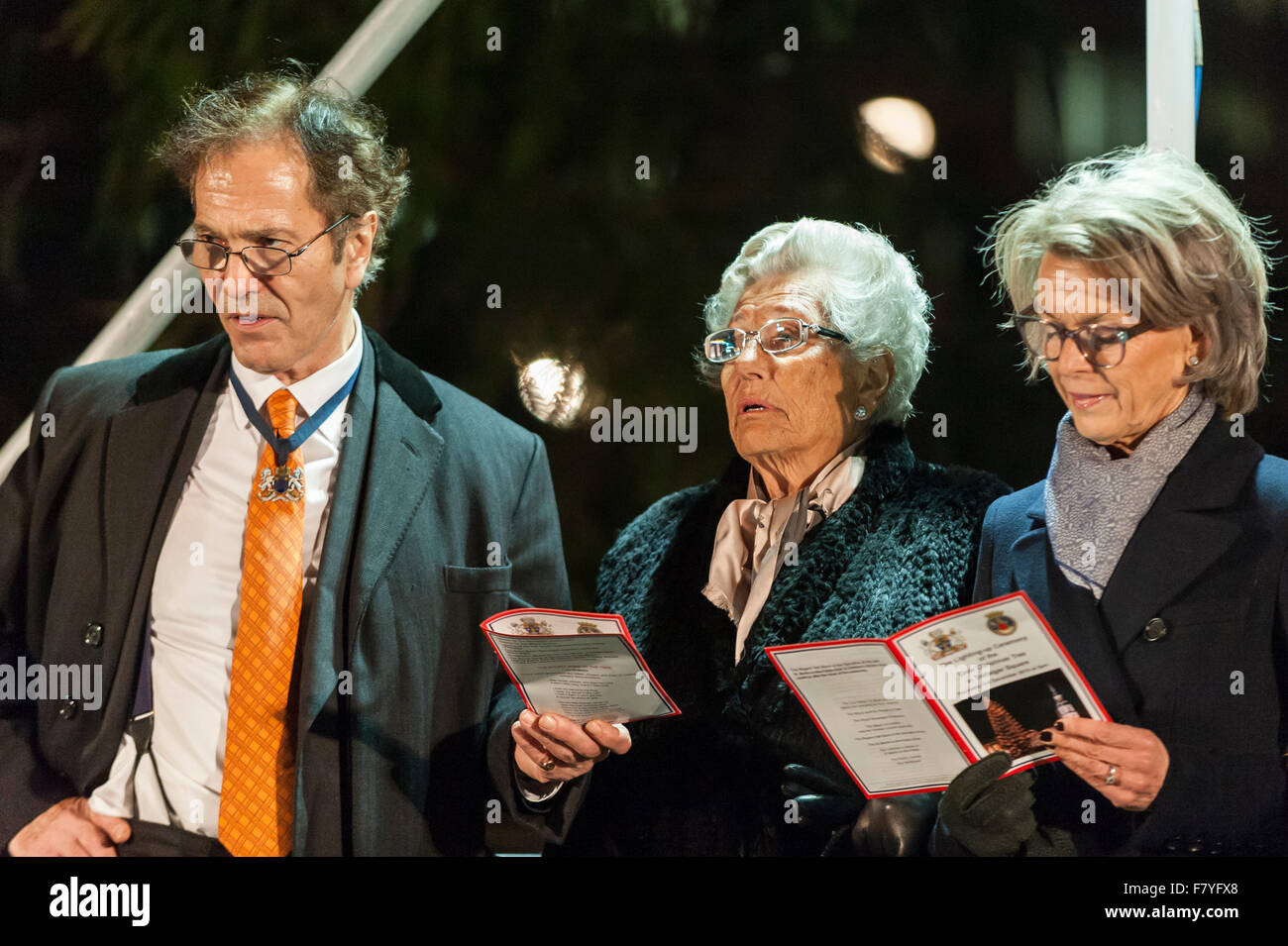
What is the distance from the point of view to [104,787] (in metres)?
2.77

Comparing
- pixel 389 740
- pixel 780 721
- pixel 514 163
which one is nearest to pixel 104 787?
pixel 389 740

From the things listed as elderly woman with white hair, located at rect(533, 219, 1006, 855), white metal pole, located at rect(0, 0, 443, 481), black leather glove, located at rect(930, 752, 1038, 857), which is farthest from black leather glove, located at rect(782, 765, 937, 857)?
white metal pole, located at rect(0, 0, 443, 481)

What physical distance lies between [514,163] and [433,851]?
1.52m

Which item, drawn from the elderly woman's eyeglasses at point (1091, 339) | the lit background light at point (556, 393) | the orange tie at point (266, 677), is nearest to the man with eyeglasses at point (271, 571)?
the orange tie at point (266, 677)

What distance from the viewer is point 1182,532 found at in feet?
8.16

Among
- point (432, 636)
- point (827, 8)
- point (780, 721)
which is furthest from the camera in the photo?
point (827, 8)

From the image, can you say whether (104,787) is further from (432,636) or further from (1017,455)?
(1017,455)

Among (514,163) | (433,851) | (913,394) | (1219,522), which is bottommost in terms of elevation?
(433,851)

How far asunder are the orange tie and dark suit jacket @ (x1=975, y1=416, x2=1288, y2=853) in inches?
60.5

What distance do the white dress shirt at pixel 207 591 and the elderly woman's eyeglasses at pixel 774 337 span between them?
792mm

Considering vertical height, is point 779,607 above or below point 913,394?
below

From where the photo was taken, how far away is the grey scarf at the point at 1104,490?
252 cm

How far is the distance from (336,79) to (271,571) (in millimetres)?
1146

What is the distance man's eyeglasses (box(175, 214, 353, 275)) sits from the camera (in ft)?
9.22
